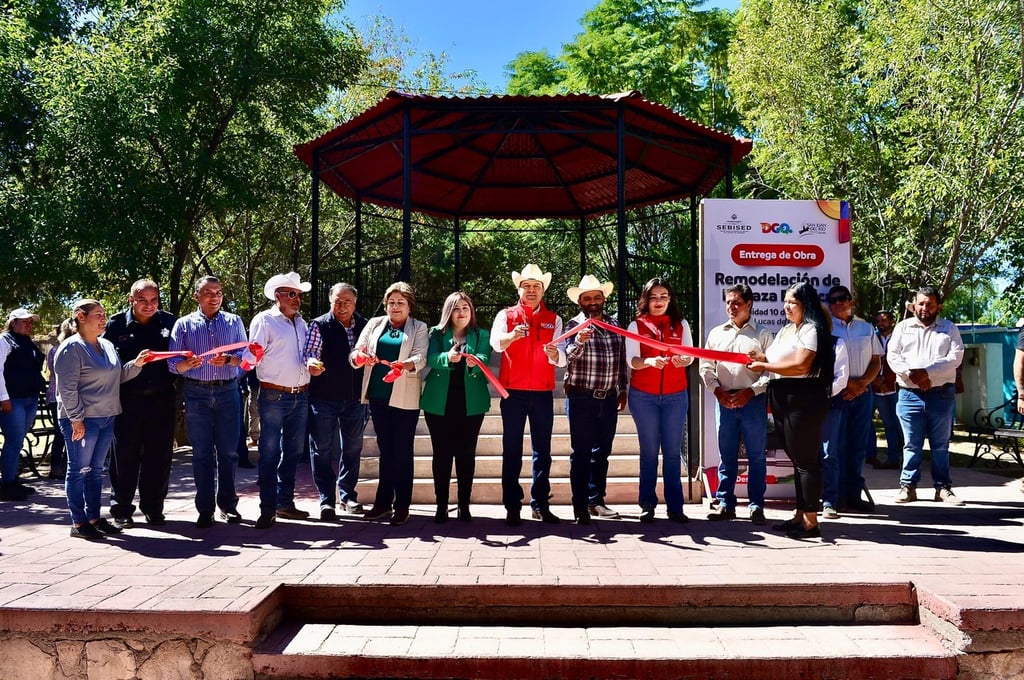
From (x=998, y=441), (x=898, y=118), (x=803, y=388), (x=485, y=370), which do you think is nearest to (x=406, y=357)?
(x=485, y=370)

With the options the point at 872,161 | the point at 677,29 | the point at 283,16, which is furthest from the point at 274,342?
the point at 677,29

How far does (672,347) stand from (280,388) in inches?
124

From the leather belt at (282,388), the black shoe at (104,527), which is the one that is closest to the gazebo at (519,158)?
the leather belt at (282,388)

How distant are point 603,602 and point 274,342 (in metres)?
3.32

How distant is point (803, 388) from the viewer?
5.24 m

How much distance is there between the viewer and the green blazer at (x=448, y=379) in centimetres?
570

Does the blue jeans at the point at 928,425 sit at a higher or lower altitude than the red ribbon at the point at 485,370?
lower

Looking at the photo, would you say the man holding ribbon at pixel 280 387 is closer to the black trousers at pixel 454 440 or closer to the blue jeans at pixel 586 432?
the black trousers at pixel 454 440

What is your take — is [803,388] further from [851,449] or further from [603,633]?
[603,633]

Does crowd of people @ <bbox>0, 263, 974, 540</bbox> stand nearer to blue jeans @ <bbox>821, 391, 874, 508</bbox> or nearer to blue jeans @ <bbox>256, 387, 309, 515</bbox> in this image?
blue jeans @ <bbox>256, 387, 309, 515</bbox>

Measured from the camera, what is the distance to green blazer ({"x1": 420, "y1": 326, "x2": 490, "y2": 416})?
18.7 feet

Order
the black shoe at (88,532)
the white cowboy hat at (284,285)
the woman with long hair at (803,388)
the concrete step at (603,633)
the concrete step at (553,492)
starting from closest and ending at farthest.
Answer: the concrete step at (603,633)
the woman with long hair at (803,388)
the black shoe at (88,532)
the white cowboy hat at (284,285)
the concrete step at (553,492)

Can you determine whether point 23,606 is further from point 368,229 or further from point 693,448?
point 368,229

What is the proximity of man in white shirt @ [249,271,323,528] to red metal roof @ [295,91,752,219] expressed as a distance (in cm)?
266
